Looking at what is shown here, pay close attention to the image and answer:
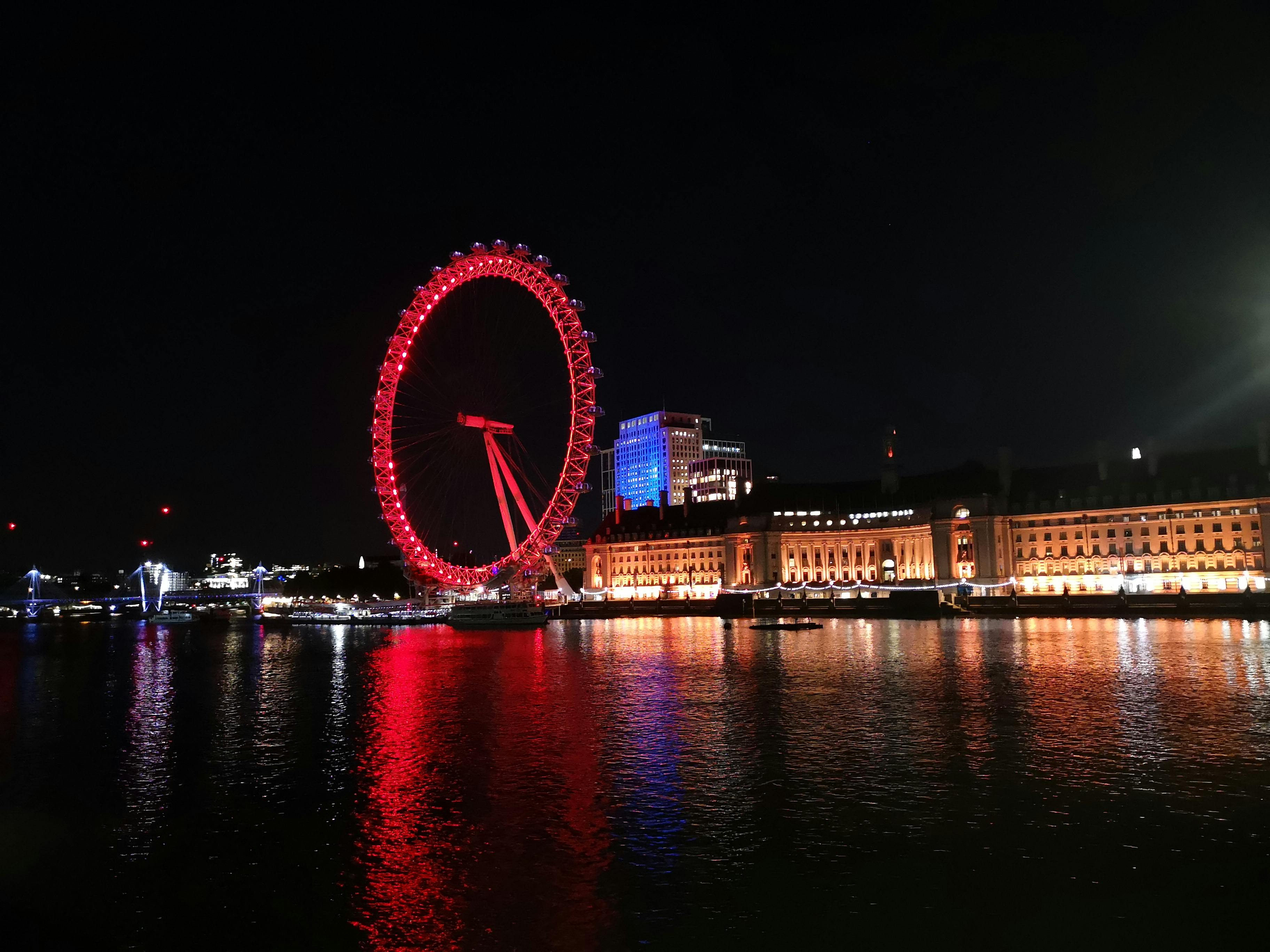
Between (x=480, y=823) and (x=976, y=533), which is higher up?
(x=976, y=533)

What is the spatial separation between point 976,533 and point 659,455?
87271 mm

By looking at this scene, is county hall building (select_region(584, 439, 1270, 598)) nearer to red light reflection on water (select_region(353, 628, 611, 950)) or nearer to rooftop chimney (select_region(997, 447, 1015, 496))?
rooftop chimney (select_region(997, 447, 1015, 496))

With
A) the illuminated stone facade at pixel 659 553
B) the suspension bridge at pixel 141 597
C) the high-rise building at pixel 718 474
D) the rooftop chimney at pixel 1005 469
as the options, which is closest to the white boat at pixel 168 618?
the suspension bridge at pixel 141 597

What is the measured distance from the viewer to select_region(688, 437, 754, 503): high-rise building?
522 feet

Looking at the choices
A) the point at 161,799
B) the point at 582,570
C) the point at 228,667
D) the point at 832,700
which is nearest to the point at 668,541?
the point at 582,570

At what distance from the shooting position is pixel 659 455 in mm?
183125

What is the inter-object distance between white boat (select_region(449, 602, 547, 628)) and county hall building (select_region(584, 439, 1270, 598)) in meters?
38.3

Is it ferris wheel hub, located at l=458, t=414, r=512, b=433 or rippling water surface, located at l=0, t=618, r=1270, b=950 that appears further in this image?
ferris wheel hub, located at l=458, t=414, r=512, b=433

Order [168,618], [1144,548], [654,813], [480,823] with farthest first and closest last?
[168,618]
[1144,548]
[654,813]
[480,823]

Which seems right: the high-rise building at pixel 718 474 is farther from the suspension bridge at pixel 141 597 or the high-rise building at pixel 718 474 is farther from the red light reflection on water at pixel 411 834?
the red light reflection on water at pixel 411 834

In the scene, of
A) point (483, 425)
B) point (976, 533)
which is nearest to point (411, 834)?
point (483, 425)

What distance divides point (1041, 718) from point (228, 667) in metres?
38.1

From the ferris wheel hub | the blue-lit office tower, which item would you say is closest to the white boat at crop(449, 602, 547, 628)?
the ferris wheel hub

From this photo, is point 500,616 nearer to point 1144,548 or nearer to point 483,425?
point 483,425
